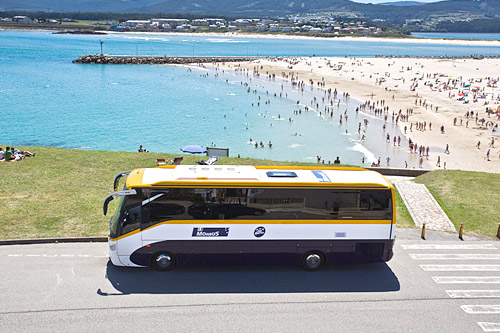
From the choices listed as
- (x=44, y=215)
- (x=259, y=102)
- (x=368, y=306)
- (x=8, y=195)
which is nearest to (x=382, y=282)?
(x=368, y=306)

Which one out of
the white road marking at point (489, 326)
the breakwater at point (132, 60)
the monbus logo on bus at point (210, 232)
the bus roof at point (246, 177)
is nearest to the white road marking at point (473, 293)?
the white road marking at point (489, 326)

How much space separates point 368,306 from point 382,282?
1701 mm

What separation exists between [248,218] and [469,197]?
13.7 meters

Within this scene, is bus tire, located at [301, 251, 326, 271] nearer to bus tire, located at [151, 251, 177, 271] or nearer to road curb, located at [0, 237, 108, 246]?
bus tire, located at [151, 251, 177, 271]

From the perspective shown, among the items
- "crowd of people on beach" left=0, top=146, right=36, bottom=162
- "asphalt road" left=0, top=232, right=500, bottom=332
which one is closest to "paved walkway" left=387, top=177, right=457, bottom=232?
"asphalt road" left=0, top=232, right=500, bottom=332

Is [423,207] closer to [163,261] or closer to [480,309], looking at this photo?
[480,309]

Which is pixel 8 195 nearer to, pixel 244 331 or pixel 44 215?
pixel 44 215

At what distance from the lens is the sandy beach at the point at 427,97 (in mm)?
43562

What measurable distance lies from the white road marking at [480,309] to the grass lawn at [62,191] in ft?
21.1

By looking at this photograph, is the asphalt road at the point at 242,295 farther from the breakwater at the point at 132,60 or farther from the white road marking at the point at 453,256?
the breakwater at the point at 132,60

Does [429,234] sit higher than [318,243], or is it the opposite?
[318,243]

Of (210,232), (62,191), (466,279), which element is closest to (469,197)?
(466,279)

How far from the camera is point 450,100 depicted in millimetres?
70875

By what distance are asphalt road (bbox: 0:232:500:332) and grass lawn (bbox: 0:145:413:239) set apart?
1.41 meters
